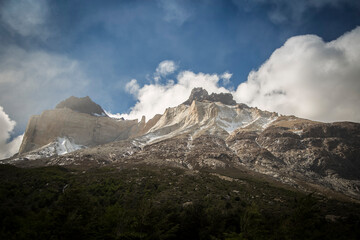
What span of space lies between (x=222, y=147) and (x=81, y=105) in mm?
135533

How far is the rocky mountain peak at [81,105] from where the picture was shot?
564ft

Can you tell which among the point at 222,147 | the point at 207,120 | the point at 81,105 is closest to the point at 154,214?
the point at 222,147

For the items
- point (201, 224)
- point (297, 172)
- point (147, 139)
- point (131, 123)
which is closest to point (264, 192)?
point (201, 224)

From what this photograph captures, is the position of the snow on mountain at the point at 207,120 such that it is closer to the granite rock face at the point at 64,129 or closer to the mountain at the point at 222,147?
the mountain at the point at 222,147

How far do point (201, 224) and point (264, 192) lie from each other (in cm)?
2178

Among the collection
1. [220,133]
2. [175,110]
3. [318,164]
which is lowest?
[318,164]

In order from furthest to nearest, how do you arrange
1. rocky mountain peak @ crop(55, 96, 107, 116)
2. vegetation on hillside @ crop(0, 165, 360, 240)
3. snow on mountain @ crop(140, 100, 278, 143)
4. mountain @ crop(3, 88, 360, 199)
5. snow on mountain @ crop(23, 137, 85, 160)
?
rocky mountain peak @ crop(55, 96, 107, 116)
snow on mountain @ crop(140, 100, 278, 143)
snow on mountain @ crop(23, 137, 85, 160)
mountain @ crop(3, 88, 360, 199)
vegetation on hillside @ crop(0, 165, 360, 240)

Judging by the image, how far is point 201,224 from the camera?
2116cm

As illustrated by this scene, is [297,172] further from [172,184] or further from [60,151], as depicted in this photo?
[60,151]

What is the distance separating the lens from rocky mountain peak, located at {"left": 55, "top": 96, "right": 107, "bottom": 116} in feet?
564

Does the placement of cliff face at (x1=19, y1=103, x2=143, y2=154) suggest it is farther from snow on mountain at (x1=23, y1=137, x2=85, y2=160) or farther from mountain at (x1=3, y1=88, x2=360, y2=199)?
snow on mountain at (x1=23, y1=137, x2=85, y2=160)

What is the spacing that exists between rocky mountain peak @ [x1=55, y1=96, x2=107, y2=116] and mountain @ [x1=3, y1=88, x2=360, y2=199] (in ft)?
66.5

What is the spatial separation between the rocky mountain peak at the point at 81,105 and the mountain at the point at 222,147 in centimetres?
2027

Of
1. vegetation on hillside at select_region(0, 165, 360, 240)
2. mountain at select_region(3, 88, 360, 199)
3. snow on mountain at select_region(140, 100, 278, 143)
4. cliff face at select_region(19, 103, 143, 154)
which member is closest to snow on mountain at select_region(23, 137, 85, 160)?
mountain at select_region(3, 88, 360, 199)
